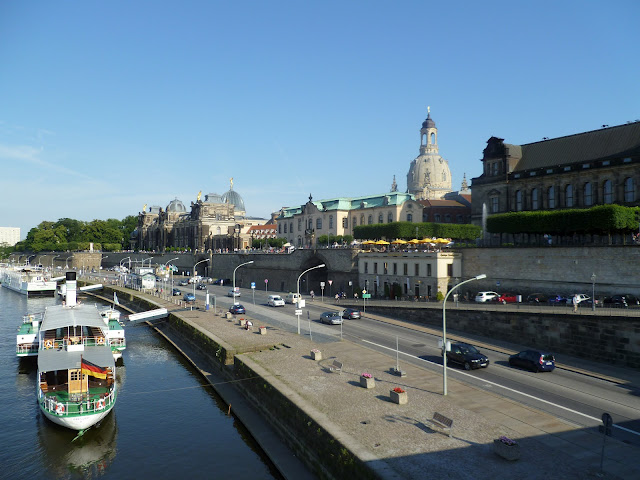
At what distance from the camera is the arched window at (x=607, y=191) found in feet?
195

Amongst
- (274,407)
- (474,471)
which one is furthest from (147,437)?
(474,471)

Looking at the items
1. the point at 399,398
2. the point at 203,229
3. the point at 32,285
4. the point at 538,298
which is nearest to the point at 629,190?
the point at 538,298

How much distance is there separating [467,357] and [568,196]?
4023 centimetres

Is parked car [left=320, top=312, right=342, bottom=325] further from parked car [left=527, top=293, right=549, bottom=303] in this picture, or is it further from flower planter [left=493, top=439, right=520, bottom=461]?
flower planter [left=493, top=439, right=520, bottom=461]

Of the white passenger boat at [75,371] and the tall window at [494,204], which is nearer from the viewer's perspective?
the white passenger boat at [75,371]

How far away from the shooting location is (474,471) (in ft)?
58.1

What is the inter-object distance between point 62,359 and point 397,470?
26294 millimetres

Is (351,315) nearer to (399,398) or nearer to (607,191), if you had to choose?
(399,398)

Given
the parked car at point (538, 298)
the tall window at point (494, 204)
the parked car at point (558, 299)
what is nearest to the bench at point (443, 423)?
the parked car at point (558, 299)

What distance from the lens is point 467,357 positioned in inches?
1351

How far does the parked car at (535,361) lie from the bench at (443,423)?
14767 mm

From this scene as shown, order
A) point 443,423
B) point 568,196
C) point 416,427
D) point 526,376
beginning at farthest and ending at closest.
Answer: point 568,196 < point 526,376 < point 416,427 < point 443,423

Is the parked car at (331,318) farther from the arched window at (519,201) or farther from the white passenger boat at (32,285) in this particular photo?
the white passenger boat at (32,285)

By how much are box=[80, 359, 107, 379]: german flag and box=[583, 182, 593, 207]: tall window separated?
191 feet
